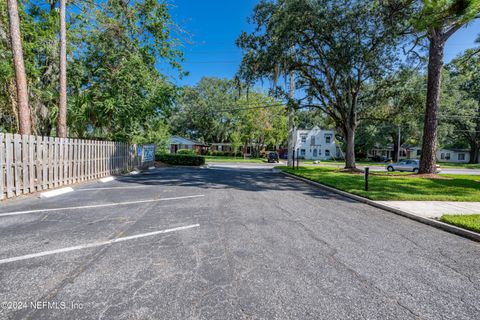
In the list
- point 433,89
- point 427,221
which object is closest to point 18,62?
point 427,221

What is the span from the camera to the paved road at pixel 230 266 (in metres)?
2.12

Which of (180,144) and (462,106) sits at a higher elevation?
(462,106)

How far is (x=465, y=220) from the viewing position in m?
4.70

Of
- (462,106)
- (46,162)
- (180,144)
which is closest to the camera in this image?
(46,162)

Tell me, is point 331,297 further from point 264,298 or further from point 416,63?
point 416,63

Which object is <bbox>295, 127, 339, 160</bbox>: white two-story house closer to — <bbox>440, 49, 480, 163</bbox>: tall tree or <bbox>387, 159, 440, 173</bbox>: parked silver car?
<bbox>440, 49, 480, 163</bbox>: tall tree

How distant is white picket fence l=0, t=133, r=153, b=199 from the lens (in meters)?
6.07

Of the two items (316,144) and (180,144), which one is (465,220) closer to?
(316,144)

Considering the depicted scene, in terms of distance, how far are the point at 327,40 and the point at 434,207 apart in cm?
1045

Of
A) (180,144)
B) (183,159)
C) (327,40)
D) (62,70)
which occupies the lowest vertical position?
(183,159)

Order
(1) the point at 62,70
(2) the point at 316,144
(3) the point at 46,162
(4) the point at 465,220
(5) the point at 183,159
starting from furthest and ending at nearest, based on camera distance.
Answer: (2) the point at 316,144 < (5) the point at 183,159 < (1) the point at 62,70 < (3) the point at 46,162 < (4) the point at 465,220

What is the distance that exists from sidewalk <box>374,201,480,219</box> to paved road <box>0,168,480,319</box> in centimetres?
86

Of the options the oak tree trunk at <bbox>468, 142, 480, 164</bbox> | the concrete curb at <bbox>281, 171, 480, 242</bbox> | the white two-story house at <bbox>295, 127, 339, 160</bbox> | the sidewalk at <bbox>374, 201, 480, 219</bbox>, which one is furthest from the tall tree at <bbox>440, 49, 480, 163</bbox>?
the concrete curb at <bbox>281, 171, 480, 242</bbox>

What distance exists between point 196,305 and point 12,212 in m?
5.47
